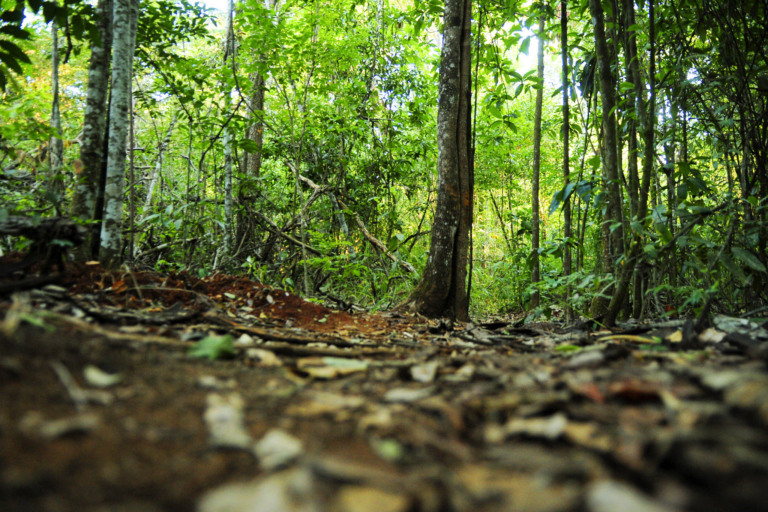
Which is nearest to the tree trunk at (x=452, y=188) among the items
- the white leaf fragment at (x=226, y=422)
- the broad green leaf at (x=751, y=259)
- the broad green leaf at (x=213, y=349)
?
the broad green leaf at (x=751, y=259)

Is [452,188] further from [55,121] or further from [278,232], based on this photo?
[55,121]

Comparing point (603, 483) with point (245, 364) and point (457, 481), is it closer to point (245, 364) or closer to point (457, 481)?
point (457, 481)

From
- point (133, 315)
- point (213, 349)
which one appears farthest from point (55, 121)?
point (213, 349)

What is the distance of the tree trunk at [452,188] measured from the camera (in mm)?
3818

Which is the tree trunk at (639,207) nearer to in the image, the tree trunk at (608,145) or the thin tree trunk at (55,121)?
the tree trunk at (608,145)

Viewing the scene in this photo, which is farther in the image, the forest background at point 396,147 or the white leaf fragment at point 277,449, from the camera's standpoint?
the forest background at point 396,147

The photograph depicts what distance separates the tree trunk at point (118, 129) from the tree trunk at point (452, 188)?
2.19m

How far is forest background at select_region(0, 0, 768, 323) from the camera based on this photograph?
8.95 ft

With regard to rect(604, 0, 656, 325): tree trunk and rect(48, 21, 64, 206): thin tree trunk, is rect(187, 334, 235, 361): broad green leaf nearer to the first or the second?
rect(48, 21, 64, 206): thin tree trunk

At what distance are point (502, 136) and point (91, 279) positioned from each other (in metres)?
6.61

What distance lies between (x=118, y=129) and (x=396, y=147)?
3.82 meters

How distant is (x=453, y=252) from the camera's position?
3857mm

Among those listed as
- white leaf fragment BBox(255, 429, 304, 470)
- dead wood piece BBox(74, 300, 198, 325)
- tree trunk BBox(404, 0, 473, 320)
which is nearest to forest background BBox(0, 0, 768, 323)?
tree trunk BBox(404, 0, 473, 320)

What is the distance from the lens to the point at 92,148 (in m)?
2.79
